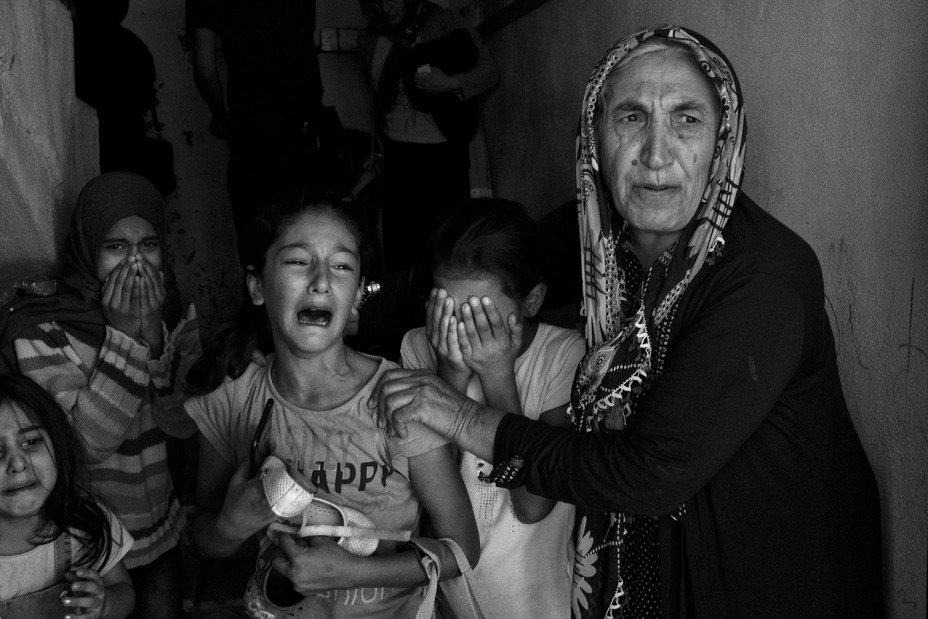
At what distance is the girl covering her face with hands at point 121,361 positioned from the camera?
2238 millimetres

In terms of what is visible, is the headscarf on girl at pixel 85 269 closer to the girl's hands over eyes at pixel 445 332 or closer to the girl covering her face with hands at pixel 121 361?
the girl covering her face with hands at pixel 121 361

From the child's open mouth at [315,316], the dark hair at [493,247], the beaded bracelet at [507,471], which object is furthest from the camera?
the dark hair at [493,247]

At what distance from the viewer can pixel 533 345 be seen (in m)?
2.18

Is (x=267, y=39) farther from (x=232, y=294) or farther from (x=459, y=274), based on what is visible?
(x=232, y=294)

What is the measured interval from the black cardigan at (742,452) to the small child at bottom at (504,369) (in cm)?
29

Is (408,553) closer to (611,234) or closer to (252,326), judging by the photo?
(252,326)

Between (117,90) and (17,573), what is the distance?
1870 mm

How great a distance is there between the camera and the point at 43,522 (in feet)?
6.20

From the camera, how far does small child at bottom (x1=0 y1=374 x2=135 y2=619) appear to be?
183cm

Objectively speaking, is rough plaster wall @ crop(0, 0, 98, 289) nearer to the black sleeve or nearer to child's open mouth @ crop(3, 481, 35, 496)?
child's open mouth @ crop(3, 481, 35, 496)

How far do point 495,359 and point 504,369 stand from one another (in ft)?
0.11

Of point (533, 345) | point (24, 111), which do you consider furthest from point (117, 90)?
point (533, 345)

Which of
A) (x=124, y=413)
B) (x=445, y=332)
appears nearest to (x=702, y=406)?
(x=445, y=332)

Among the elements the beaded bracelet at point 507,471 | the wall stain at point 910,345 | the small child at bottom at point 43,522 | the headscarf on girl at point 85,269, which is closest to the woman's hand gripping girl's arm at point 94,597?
the small child at bottom at point 43,522
